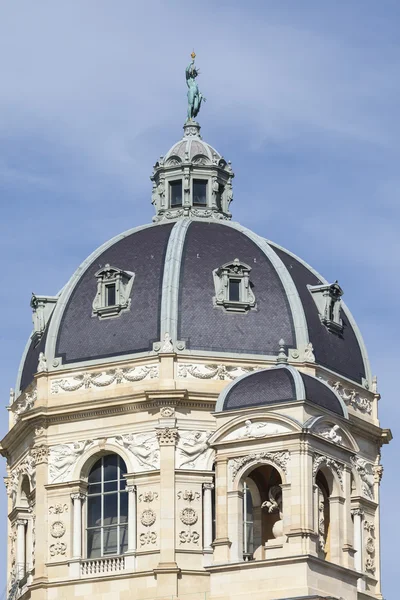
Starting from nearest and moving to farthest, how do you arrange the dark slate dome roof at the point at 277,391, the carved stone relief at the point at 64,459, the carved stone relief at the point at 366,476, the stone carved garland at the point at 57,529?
1. the dark slate dome roof at the point at 277,391
2. the stone carved garland at the point at 57,529
3. the carved stone relief at the point at 64,459
4. the carved stone relief at the point at 366,476

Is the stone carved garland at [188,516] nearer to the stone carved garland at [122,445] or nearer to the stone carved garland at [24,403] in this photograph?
the stone carved garland at [122,445]

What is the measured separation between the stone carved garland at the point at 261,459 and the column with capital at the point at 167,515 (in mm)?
6561

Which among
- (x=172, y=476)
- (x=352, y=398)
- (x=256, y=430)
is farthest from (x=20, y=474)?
(x=256, y=430)

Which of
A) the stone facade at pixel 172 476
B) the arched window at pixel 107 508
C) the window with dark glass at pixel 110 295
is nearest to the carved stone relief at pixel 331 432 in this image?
the stone facade at pixel 172 476

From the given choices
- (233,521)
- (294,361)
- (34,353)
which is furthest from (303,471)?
(34,353)

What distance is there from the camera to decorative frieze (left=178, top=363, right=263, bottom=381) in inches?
3755

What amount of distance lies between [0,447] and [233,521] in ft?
55.2

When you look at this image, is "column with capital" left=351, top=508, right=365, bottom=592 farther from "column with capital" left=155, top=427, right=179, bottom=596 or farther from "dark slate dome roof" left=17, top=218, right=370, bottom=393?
"column with capital" left=155, top=427, right=179, bottom=596

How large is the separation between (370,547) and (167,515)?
8726 mm

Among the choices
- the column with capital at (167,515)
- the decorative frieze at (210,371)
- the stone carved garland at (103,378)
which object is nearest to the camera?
the column with capital at (167,515)

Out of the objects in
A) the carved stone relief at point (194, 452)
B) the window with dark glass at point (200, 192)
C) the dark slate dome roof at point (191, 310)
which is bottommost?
the carved stone relief at point (194, 452)

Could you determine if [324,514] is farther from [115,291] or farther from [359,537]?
[115,291]

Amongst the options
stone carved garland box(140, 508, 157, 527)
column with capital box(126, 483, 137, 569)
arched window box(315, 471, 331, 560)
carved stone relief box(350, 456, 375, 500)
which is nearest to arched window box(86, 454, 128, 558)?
column with capital box(126, 483, 137, 569)

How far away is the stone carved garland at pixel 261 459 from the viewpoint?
86.3 metres
